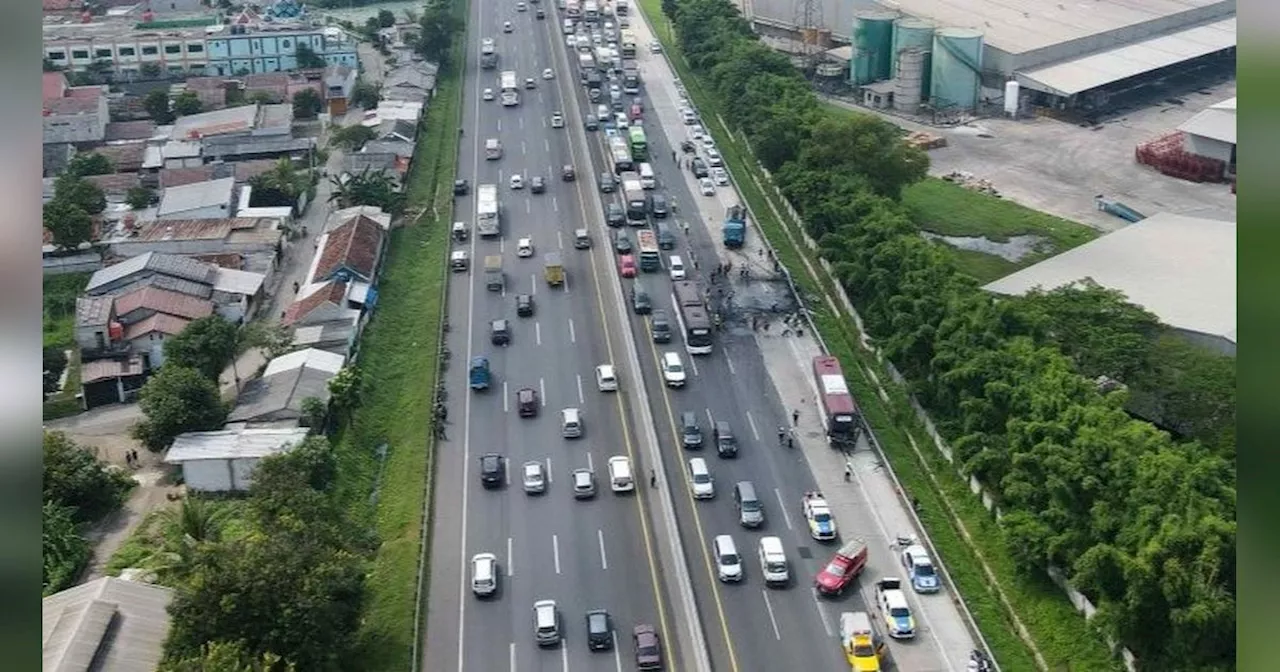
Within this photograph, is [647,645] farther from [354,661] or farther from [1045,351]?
[1045,351]

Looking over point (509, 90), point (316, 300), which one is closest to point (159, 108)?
point (509, 90)

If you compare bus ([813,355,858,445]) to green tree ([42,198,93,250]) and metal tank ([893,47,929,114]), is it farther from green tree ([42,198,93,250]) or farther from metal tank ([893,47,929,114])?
metal tank ([893,47,929,114])

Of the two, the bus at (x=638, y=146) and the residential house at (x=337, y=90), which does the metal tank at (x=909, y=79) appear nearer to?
the bus at (x=638, y=146)

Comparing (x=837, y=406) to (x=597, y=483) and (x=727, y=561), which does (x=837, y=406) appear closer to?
(x=597, y=483)

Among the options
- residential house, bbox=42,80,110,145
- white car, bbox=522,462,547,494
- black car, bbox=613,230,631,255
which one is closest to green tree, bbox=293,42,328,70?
residential house, bbox=42,80,110,145

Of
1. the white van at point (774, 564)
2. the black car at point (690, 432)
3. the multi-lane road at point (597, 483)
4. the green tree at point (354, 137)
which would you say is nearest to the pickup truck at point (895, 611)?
the multi-lane road at point (597, 483)
